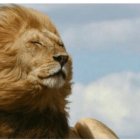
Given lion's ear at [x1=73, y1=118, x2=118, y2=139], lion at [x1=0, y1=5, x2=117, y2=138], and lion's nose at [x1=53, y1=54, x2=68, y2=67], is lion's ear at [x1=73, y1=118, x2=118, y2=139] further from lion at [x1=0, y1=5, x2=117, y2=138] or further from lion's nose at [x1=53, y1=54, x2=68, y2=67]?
→ lion's nose at [x1=53, y1=54, x2=68, y2=67]

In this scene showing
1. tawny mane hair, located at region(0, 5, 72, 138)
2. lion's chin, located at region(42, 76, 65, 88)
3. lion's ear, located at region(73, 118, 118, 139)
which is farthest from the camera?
lion's ear, located at region(73, 118, 118, 139)

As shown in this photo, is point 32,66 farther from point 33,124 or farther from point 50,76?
point 33,124

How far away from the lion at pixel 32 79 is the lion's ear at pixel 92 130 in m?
0.39

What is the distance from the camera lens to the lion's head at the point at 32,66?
208 inches

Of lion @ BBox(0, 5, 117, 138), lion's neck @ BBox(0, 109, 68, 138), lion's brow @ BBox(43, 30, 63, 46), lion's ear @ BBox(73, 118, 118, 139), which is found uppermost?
lion's brow @ BBox(43, 30, 63, 46)

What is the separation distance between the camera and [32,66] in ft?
17.4

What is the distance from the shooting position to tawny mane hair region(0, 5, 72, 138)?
535 centimetres

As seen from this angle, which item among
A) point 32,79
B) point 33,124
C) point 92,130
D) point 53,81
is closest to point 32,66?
point 32,79

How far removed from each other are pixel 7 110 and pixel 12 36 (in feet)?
1.86

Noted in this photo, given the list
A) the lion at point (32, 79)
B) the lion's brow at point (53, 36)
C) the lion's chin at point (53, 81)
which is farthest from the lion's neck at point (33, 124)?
the lion's brow at point (53, 36)

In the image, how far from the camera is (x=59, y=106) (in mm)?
5461

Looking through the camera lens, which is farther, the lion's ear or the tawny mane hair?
the lion's ear

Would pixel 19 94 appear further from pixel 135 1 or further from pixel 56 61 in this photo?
pixel 135 1

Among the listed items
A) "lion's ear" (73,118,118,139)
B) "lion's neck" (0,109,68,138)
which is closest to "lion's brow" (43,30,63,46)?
"lion's neck" (0,109,68,138)
